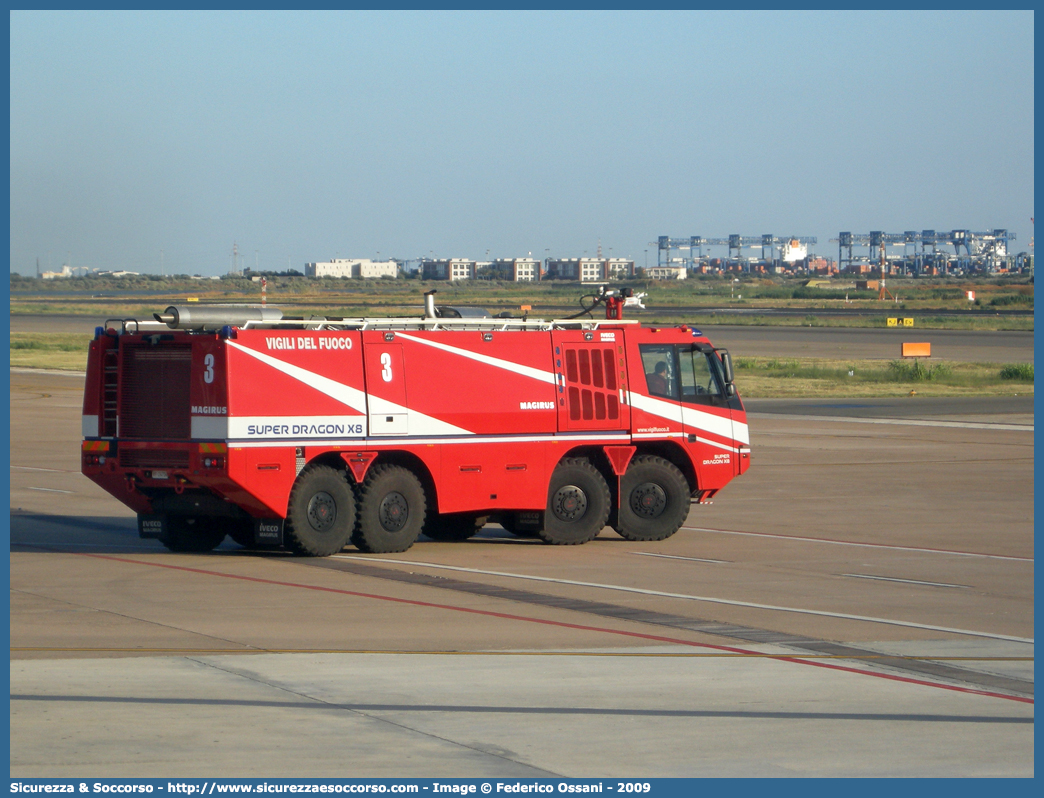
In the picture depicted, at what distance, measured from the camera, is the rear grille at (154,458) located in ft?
57.0

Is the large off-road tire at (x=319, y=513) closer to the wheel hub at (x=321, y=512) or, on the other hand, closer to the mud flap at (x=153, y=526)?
the wheel hub at (x=321, y=512)

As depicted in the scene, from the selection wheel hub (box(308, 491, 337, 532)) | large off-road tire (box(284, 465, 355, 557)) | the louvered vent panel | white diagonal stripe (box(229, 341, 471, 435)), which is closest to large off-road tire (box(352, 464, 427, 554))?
large off-road tire (box(284, 465, 355, 557))

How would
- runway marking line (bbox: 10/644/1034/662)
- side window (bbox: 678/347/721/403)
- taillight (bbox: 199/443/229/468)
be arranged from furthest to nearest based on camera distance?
side window (bbox: 678/347/721/403)
taillight (bbox: 199/443/229/468)
runway marking line (bbox: 10/644/1034/662)

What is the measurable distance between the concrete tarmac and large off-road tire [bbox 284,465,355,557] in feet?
1.15

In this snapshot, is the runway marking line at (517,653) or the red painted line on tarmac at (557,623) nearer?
the red painted line on tarmac at (557,623)

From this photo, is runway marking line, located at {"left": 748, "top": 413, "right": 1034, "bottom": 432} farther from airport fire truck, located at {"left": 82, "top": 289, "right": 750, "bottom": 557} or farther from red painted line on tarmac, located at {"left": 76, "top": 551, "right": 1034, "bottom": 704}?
red painted line on tarmac, located at {"left": 76, "top": 551, "right": 1034, "bottom": 704}

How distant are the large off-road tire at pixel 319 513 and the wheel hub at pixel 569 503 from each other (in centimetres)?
306

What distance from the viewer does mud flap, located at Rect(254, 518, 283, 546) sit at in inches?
691

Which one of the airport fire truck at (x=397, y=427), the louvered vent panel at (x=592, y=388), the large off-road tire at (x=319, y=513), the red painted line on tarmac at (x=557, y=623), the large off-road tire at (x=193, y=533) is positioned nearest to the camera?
the red painted line on tarmac at (x=557, y=623)

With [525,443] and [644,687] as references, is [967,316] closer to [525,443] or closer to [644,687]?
[525,443]

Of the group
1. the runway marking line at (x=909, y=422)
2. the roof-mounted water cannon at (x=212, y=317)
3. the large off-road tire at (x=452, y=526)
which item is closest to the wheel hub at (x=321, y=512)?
the roof-mounted water cannon at (x=212, y=317)

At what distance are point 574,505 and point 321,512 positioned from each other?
147 inches
